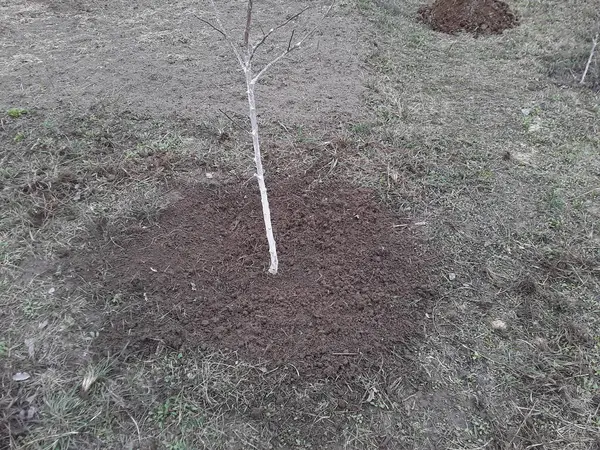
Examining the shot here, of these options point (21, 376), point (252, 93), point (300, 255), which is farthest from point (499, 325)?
point (21, 376)

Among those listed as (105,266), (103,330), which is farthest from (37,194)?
(103,330)

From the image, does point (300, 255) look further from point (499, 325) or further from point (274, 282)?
point (499, 325)

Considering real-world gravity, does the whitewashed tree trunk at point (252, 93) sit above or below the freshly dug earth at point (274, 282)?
above

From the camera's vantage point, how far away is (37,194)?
2.88 m

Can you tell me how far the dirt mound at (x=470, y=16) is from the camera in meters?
5.27

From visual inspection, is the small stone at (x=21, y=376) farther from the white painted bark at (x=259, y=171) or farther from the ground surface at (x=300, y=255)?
the white painted bark at (x=259, y=171)

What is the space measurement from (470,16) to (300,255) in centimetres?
459

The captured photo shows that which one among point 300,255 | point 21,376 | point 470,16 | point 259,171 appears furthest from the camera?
point 470,16

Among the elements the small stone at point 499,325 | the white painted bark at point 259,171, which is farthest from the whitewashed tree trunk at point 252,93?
the small stone at point 499,325

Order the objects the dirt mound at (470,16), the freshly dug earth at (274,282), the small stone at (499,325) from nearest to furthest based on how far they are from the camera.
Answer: the freshly dug earth at (274,282)
the small stone at (499,325)
the dirt mound at (470,16)

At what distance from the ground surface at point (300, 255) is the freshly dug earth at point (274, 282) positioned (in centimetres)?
1

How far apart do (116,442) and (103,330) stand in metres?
0.56

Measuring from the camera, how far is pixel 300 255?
2467mm

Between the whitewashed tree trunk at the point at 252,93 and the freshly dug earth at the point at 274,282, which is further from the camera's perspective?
the freshly dug earth at the point at 274,282
